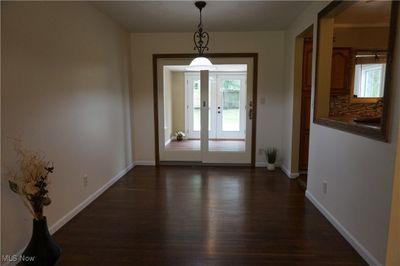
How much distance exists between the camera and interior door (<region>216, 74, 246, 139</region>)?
5004 millimetres

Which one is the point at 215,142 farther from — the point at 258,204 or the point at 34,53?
the point at 34,53

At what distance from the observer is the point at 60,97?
104 inches

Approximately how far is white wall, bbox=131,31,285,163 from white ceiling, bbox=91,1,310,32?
195 millimetres

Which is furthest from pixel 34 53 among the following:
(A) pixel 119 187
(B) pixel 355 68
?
(B) pixel 355 68

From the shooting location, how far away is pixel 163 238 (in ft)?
7.95

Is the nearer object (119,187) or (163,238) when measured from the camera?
(163,238)

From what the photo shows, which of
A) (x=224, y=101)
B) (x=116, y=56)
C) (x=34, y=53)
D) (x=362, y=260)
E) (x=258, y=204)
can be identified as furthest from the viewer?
(x=224, y=101)

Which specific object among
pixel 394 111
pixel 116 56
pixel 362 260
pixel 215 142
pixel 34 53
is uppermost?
pixel 116 56

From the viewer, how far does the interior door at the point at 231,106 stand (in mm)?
5004

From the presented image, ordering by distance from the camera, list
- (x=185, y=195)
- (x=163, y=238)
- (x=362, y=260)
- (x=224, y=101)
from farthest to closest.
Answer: (x=224, y=101)
(x=185, y=195)
(x=163, y=238)
(x=362, y=260)

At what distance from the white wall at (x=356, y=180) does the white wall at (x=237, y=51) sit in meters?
1.29

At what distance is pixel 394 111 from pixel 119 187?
11.2 ft

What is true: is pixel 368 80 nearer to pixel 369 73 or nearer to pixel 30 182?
pixel 369 73

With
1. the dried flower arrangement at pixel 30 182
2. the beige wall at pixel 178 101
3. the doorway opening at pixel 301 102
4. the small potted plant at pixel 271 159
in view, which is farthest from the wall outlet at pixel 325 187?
the beige wall at pixel 178 101
